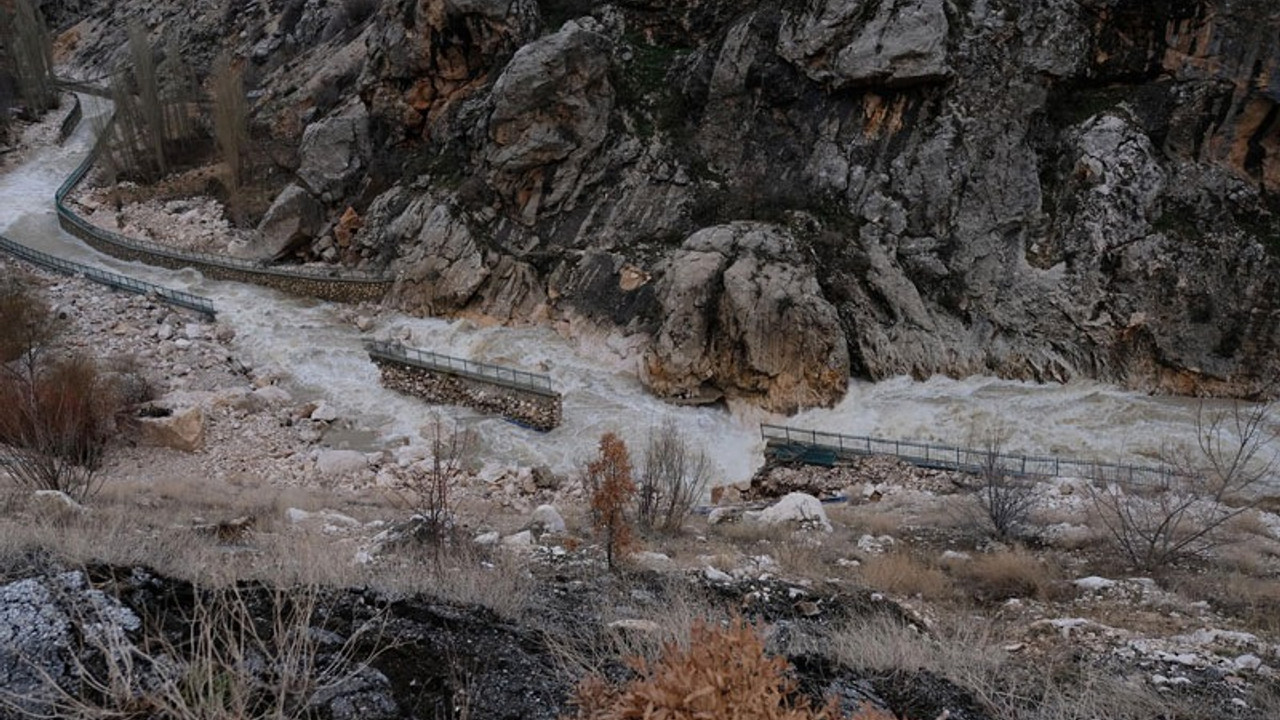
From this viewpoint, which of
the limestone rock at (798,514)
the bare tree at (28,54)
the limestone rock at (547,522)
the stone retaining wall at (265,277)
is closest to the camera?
the limestone rock at (547,522)

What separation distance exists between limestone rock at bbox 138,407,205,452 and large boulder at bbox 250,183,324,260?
14.5 meters

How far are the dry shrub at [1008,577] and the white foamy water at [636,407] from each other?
904 cm

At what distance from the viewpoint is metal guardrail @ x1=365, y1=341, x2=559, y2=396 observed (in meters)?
20.5

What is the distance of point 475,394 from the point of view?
2095 cm

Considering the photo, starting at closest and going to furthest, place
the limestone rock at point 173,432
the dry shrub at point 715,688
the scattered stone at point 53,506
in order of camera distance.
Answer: the dry shrub at point 715,688 → the scattered stone at point 53,506 → the limestone rock at point 173,432

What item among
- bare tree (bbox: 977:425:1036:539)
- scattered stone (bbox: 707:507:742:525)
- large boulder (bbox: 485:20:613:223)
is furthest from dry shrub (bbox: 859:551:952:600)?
large boulder (bbox: 485:20:613:223)

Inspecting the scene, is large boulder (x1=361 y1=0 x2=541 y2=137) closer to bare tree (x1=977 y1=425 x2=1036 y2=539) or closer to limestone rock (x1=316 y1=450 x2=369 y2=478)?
limestone rock (x1=316 y1=450 x2=369 y2=478)

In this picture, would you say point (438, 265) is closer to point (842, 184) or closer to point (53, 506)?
point (842, 184)

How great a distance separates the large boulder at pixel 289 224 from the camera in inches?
1174

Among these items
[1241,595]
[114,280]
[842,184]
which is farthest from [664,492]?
[114,280]

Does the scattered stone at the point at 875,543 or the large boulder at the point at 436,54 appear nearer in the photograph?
the scattered stone at the point at 875,543

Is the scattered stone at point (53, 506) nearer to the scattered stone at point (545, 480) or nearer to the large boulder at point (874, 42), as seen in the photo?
the scattered stone at point (545, 480)

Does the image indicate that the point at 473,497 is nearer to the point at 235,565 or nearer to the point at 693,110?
the point at 235,565

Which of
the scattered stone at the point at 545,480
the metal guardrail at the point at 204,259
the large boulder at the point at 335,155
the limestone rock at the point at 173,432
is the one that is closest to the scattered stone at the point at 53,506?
the limestone rock at the point at 173,432
